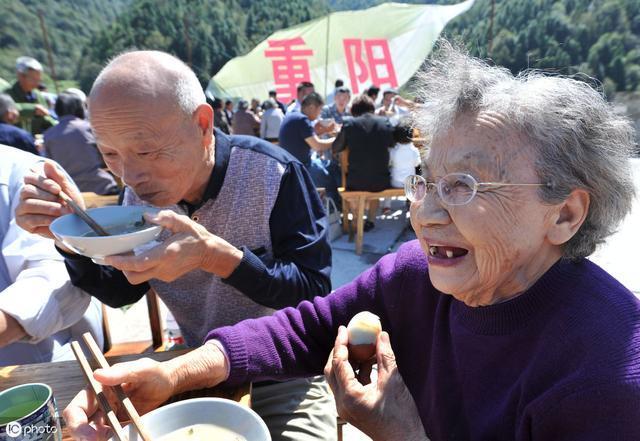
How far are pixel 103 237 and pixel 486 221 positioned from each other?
3.03 ft

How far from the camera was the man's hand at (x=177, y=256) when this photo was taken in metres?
1.15

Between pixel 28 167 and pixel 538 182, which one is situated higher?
pixel 538 182

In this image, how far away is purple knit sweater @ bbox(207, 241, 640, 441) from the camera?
2.77 ft

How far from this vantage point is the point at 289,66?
1467cm

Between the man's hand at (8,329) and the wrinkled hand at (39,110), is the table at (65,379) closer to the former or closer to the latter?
the man's hand at (8,329)

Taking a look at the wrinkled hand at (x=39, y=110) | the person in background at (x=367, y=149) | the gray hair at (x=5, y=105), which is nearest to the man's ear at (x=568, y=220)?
the person in background at (x=367, y=149)

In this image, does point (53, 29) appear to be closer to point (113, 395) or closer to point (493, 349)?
point (113, 395)

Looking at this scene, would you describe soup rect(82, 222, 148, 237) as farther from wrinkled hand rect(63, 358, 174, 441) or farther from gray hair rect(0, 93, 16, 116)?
gray hair rect(0, 93, 16, 116)

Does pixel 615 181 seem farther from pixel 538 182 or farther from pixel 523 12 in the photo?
pixel 523 12

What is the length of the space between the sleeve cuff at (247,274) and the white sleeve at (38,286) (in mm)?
585

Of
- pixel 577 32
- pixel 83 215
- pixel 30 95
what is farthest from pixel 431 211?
pixel 577 32

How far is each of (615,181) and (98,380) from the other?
131 centimetres

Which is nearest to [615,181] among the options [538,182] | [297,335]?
[538,182]

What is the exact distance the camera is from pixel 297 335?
143cm
